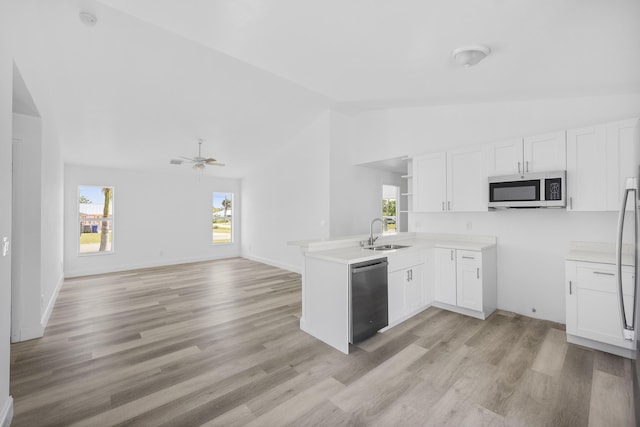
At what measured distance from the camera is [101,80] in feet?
10.9

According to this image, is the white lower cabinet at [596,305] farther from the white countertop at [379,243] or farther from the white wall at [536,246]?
the white countertop at [379,243]

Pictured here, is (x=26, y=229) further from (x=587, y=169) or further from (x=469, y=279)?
(x=587, y=169)

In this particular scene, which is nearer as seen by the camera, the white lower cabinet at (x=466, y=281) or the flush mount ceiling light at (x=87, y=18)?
the flush mount ceiling light at (x=87, y=18)

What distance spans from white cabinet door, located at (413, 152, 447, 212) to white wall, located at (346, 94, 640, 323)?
239 mm

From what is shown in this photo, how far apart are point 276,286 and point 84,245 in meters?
4.64

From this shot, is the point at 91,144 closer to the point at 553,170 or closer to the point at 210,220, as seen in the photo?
the point at 210,220

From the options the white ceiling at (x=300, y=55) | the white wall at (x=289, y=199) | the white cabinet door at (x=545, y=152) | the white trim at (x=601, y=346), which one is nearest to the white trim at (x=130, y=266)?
the white wall at (x=289, y=199)

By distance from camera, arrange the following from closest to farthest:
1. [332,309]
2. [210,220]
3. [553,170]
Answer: [332,309] < [553,170] < [210,220]

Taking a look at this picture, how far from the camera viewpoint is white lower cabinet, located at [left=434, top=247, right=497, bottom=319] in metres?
3.40

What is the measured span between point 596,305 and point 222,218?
7.97 m

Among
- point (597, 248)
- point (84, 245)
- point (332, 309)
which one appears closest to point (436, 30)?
point (332, 309)

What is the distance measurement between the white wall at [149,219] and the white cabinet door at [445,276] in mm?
6217

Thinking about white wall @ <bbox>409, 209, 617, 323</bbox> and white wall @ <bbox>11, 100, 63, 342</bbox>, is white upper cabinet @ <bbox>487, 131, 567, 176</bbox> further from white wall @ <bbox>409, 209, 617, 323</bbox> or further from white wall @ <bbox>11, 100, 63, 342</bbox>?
white wall @ <bbox>11, 100, 63, 342</bbox>

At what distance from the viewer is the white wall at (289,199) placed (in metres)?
5.35
